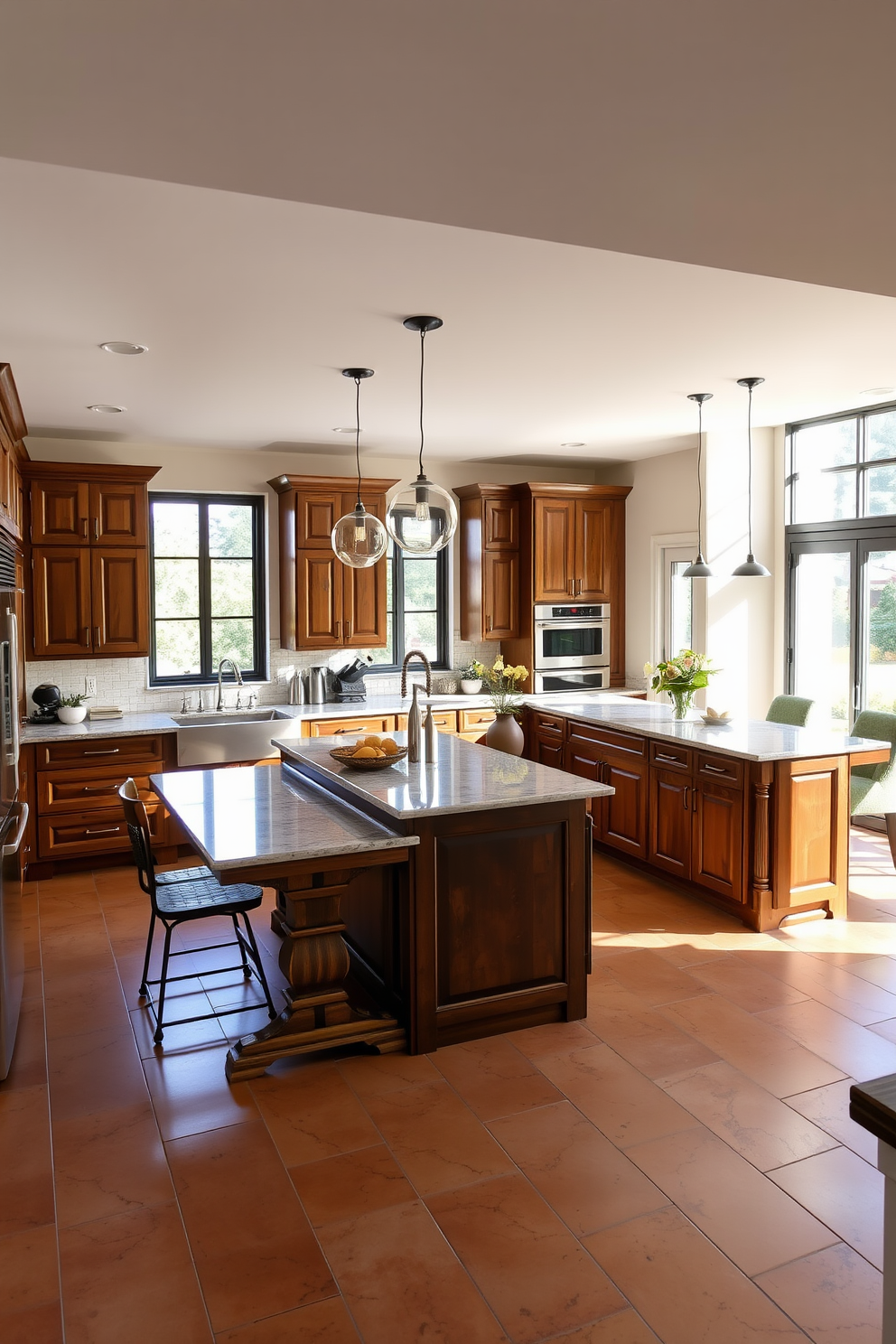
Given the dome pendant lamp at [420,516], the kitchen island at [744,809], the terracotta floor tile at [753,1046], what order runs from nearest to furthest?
the terracotta floor tile at [753,1046], the dome pendant lamp at [420,516], the kitchen island at [744,809]

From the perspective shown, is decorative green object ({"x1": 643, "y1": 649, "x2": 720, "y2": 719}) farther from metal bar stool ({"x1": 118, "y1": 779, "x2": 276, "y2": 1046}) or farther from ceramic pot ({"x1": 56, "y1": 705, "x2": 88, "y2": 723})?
ceramic pot ({"x1": 56, "y1": 705, "x2": 88, "y2": 723})

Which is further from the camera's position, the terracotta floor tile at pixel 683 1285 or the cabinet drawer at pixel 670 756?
the cabinet drawer at pixel 670 756

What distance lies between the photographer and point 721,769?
4.87 metres

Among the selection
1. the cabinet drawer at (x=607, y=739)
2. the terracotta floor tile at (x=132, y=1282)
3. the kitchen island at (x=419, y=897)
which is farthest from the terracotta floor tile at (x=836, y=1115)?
the cabinet drawer at (x=607, y=739)

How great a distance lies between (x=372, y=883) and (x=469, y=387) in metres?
2.59

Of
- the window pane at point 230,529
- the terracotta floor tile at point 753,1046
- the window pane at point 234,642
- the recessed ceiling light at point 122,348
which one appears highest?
the recessed ceiling light at point 122,348

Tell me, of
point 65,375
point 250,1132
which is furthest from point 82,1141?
point 65,375

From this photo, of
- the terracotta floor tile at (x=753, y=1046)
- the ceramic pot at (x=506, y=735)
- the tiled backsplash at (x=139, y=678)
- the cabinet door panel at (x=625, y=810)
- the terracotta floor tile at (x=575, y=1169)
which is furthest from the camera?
the tiled backsplash at (x=139, y=678)

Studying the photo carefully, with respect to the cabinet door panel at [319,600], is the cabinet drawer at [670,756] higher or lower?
lower

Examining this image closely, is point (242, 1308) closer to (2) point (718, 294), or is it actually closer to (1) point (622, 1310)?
(1) point (622, 1310)

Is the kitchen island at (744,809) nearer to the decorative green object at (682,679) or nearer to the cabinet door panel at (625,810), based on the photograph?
the cabinet door panel at (625,810)

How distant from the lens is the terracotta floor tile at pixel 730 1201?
2.41 metres

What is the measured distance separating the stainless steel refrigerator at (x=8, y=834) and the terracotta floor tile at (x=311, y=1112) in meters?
0.93

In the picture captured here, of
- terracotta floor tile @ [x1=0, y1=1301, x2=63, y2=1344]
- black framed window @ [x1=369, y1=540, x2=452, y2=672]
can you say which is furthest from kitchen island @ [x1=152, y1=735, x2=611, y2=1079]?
black framed window @ [x1=369, y1=540, x2=452, y2=672]
